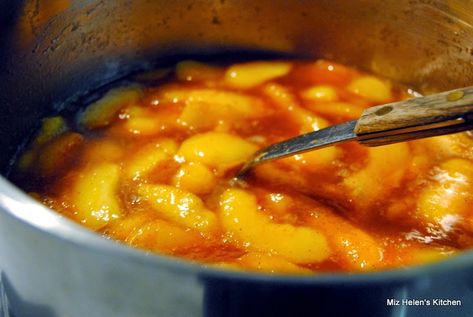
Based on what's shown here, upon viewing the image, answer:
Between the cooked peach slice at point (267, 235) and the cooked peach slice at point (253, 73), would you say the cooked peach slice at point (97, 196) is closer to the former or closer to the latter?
the cooked peach slice at point (267, 235)

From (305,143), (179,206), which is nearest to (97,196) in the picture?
(179,206)

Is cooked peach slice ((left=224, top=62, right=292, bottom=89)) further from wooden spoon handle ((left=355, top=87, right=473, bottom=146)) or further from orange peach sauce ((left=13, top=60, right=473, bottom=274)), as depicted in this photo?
wooden spoon handle ((left=355, top=87, right=473, bottom=146))

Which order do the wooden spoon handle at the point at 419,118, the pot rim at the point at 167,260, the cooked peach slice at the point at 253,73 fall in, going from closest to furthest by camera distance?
the pot rim at the point at 167,260 → the wooden spoon handle at the point at 419,118 → the cooked peach slice at the point at 253,73

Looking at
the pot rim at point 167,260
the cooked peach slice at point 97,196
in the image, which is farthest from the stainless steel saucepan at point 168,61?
the cooked peach slice at point 97,196

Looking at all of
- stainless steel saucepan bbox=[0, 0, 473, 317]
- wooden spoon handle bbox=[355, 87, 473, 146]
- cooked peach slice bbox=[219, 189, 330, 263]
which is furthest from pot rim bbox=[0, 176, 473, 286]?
cooked peach slice bbox=[219, 189, 330, 263]

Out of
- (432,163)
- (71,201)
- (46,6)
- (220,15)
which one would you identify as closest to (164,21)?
(220,15)

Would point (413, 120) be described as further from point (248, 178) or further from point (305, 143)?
point (248, 178)
